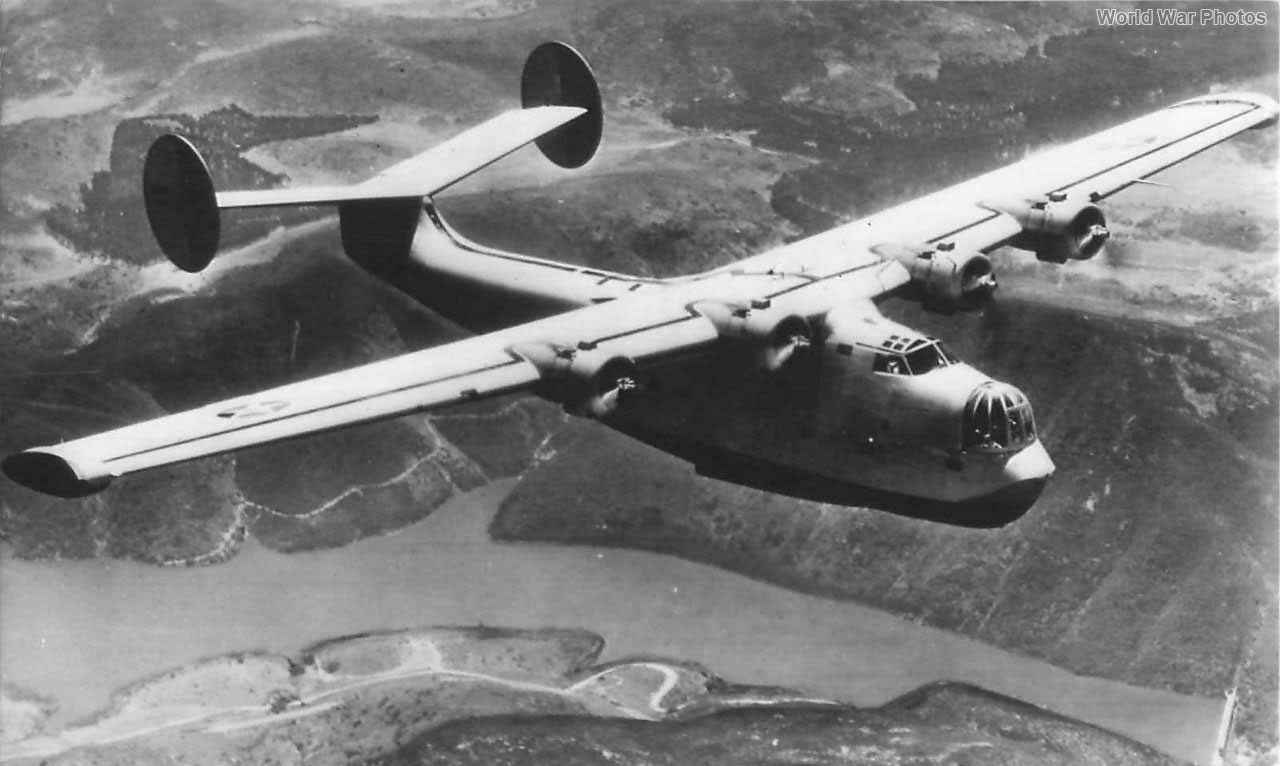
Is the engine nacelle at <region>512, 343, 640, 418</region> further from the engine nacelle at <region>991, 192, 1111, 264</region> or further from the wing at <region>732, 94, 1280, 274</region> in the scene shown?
the engine nacelle at <region>991, 192, 1111, 264</region>

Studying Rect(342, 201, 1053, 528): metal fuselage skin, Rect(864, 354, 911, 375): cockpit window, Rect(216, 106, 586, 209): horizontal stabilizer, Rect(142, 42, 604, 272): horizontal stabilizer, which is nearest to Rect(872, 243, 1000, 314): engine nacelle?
Rect(342, 201, 1053, 528): metal fuselage skin

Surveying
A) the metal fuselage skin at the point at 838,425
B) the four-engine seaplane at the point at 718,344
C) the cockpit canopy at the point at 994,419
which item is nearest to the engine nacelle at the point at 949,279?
the four-engine seaplane at the point at 718,344

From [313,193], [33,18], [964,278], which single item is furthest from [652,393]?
[33,18]

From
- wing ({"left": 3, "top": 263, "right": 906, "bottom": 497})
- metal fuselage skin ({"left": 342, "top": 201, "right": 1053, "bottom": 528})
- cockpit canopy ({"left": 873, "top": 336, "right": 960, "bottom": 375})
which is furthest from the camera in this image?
cockpit canopy ({"left": 873, "top": 336, "right": 960, "bottom": 375})

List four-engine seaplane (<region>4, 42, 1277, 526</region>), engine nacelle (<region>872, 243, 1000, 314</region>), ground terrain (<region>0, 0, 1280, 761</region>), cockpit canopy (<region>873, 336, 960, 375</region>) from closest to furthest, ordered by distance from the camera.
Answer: four-engine seaplane (<region>4, 42, 1277, 526</region>)
cockpit canopy (<region>873, 336, 960, 375</region>)
engine nacelle (<region>872, 243, 1000, 314</region>)
ground terrain (<region>0, 0, 1280, 761</region>)

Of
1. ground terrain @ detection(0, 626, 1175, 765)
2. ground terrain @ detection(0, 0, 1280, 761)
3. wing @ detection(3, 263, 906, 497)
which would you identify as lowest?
ground terrain @ detection(0, 626, 1175, 765)

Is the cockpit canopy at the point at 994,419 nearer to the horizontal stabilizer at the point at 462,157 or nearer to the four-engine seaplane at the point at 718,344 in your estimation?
the four-engine seaplane at the point at 718,344

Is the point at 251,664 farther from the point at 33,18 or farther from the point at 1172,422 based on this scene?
the point at 1172,422
